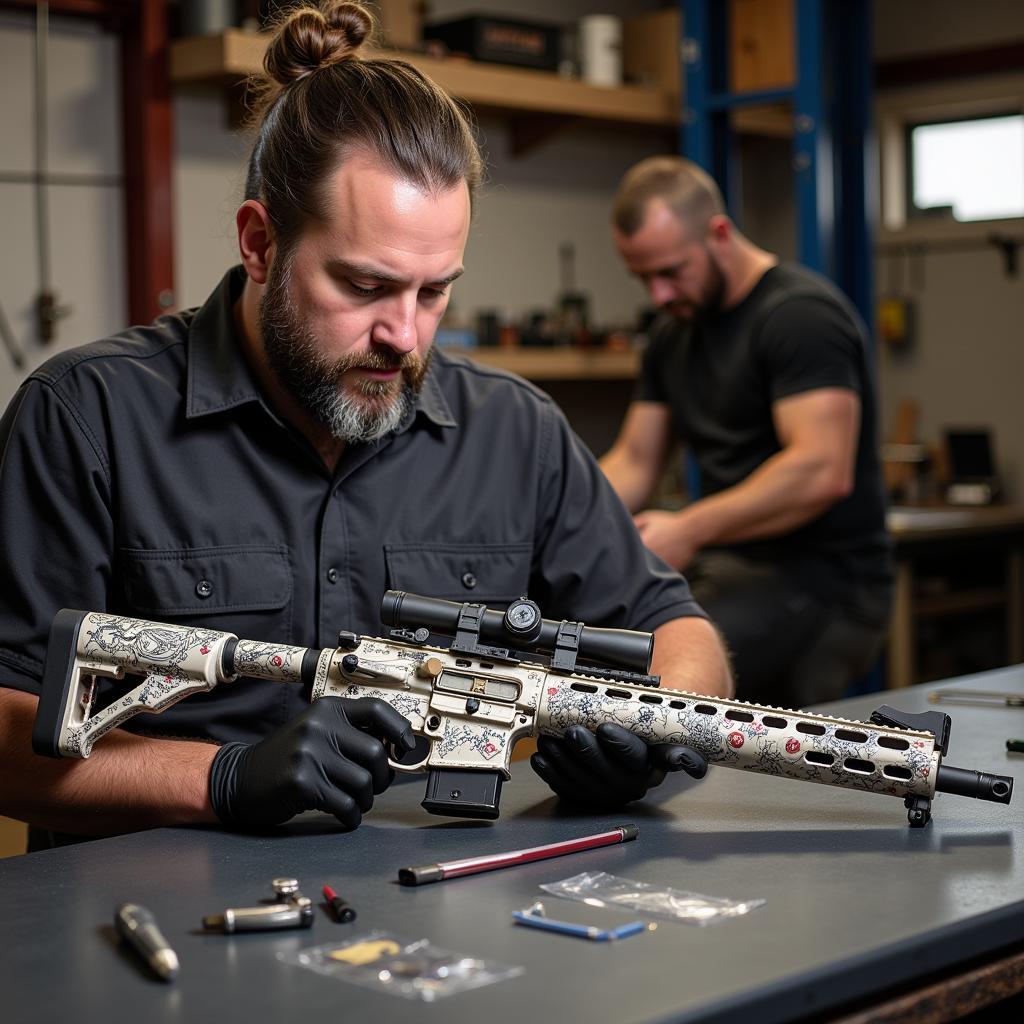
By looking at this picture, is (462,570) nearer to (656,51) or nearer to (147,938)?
(147,938)

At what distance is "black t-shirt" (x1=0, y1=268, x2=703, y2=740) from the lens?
1.61 m

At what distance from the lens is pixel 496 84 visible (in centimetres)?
428

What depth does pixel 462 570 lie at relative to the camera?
71.9 inches

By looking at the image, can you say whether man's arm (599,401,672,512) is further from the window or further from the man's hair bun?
the window

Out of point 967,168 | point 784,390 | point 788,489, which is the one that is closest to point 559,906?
point 788,489

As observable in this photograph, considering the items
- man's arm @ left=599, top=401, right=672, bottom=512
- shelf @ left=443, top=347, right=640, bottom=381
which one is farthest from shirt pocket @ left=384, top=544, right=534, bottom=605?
shelf @ left=443, top=347, right=640, bottom=381

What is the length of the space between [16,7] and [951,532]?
2.98 metres

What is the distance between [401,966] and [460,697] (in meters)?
0.41

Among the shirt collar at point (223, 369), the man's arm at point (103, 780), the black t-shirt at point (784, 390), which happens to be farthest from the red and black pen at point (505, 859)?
the black t-shirt at point (784, 390)

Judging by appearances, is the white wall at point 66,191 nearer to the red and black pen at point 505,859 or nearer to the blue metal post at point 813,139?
the blue metal post at point 813,139

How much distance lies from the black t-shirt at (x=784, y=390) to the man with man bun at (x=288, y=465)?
1.45 meters

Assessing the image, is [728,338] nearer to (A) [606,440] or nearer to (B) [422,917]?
(A) [606,440]

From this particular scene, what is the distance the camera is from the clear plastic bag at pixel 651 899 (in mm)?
1140

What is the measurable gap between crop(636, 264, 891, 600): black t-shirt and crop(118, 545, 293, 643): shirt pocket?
174cm
